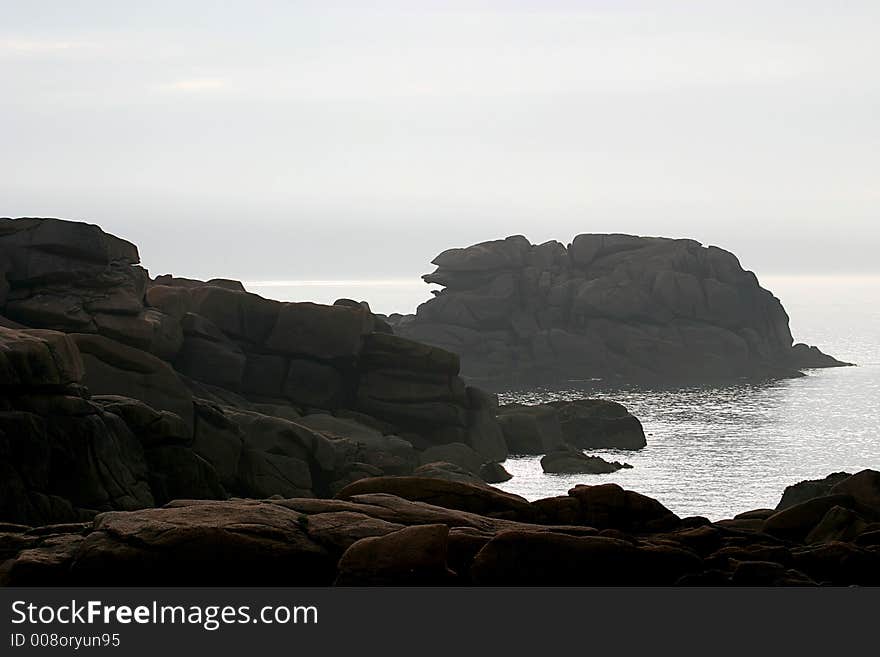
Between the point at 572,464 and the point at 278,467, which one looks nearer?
the point at 278,467

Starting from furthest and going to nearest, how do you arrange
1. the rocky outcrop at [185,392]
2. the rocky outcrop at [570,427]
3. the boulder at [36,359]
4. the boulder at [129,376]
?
the rocky outcrop at [570,427], the boulder at [129,376], the rocky outcrop at [185,392], the boulder at [36,359]

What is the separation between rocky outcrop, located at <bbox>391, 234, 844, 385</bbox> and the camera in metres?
171

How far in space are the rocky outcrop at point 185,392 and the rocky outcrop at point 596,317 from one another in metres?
74.4

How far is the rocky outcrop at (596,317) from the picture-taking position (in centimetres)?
17088

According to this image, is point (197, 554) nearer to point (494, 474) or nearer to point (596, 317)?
point (494, 474)

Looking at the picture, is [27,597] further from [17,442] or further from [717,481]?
[717,481]

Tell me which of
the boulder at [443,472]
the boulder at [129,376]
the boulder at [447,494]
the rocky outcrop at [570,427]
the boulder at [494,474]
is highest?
the boulder at [129,376]

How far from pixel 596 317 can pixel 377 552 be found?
158902 mm

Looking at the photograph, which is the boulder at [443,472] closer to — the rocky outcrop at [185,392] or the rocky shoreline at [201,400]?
the rocky shoreline at [201,400]

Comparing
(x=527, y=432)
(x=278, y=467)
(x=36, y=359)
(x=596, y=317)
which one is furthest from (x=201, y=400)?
(x=596, y=317)

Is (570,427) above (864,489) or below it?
below

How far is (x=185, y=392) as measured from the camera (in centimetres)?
5838

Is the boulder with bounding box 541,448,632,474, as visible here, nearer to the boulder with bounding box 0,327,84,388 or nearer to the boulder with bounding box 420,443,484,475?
the boulder with bounding box 420,443,484,475

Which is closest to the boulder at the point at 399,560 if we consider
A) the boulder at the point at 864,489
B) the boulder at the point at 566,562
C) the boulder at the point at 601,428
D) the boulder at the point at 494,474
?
the boulder at the point at 566,562
